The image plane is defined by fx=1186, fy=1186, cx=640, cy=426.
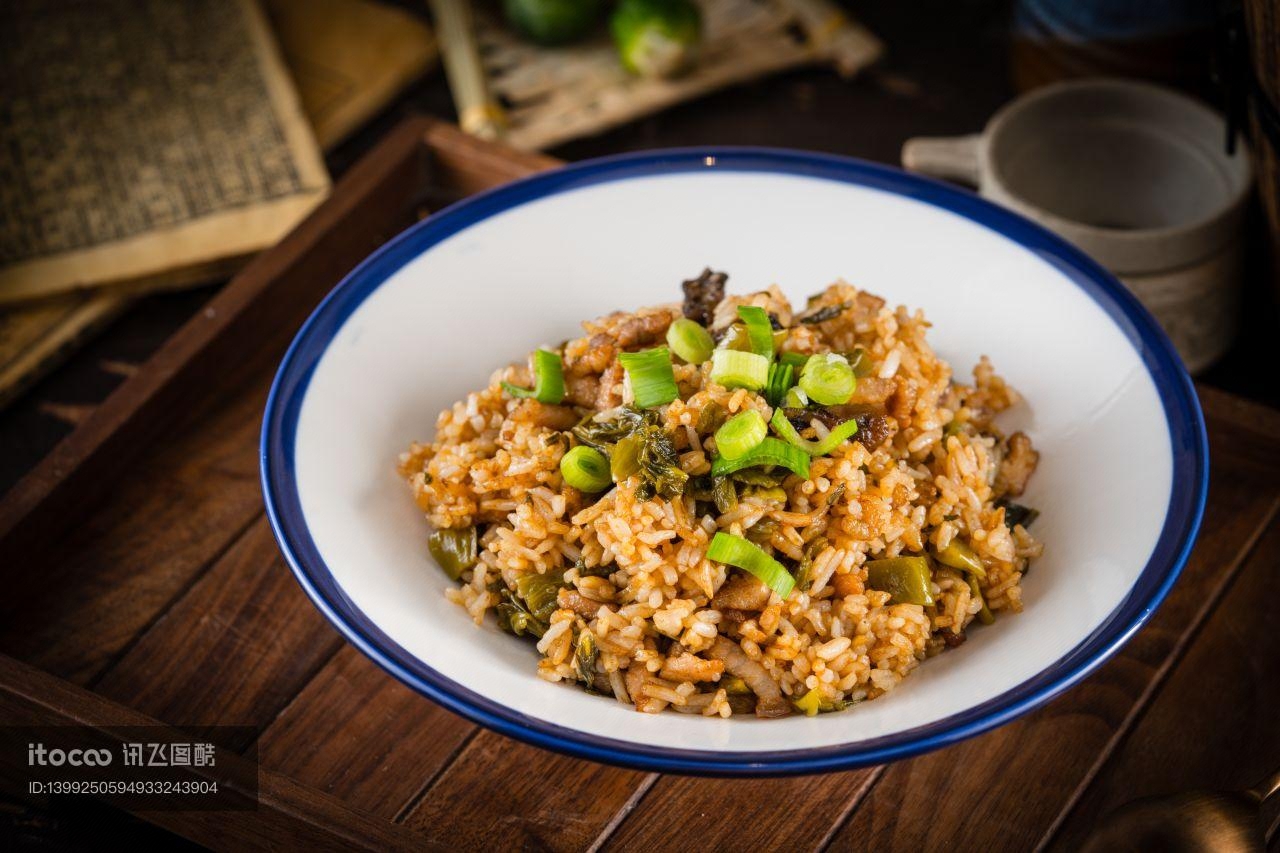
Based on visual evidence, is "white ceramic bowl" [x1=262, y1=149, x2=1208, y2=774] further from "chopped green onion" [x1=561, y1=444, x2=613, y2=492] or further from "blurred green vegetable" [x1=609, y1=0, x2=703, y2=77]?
"blurred green vegetable" [x1=609, y1=0, x2=703, y2=77]

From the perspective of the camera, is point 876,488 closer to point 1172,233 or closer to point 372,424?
point 372,424

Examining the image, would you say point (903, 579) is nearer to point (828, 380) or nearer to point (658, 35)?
point (828, 380)

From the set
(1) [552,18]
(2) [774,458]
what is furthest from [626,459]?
(1) [552,18]

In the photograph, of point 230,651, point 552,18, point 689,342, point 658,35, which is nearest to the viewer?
point 689,342

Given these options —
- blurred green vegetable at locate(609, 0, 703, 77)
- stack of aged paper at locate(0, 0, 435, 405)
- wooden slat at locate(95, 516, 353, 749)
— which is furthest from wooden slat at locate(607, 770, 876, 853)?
blurred green vegetable at locate(609, 0, 703, 77)

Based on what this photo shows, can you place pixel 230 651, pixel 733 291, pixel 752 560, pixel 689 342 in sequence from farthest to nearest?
1. pixel 733 291
2. pixel 230 651
3. pixel 689 342
4. pixel 752 560
